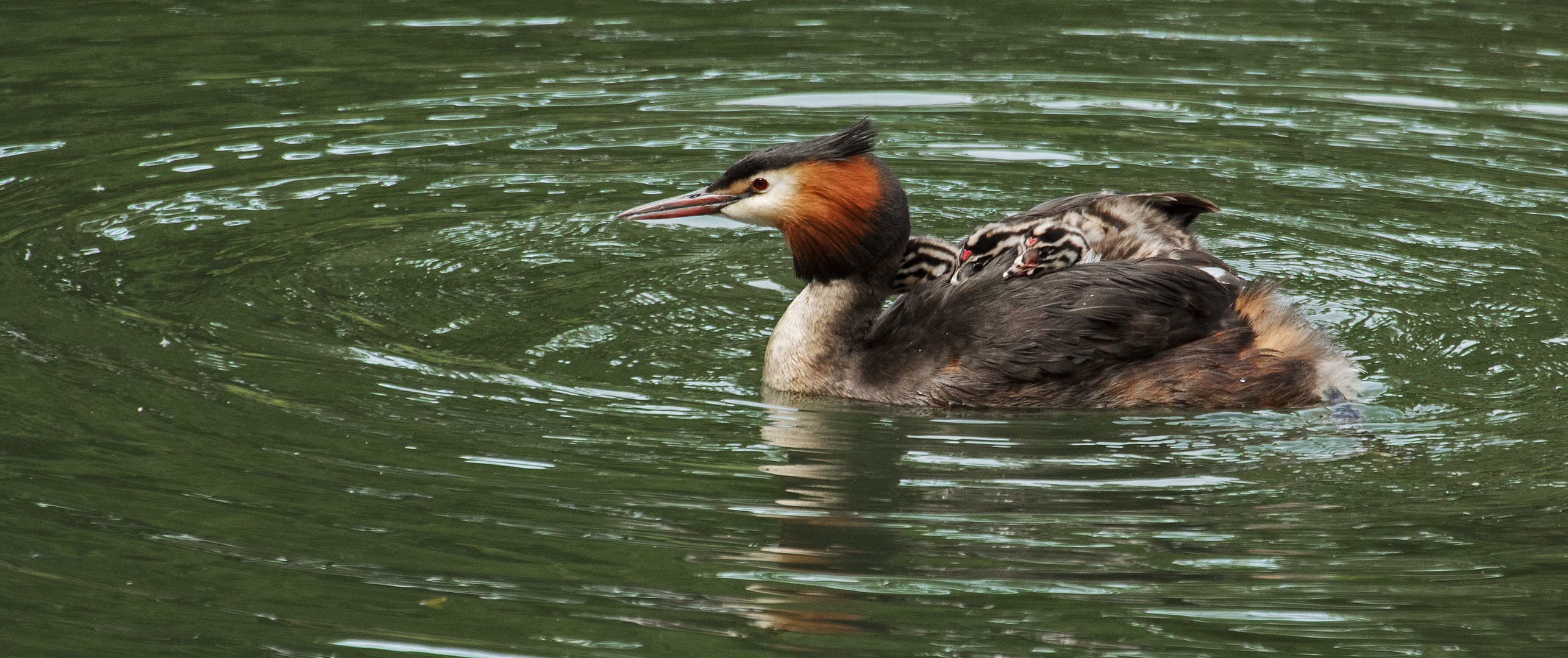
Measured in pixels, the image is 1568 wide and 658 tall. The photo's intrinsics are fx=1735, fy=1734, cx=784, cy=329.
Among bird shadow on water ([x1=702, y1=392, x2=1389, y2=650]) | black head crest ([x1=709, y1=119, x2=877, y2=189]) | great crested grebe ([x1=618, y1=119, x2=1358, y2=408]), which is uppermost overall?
black head crest ([x1=709, y1=119, x2=877, y2=189])

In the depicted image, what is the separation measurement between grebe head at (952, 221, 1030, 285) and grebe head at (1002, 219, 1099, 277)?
0.08 meters

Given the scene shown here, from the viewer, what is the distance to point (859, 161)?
677cm

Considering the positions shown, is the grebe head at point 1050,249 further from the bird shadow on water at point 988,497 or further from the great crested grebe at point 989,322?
the bird shadow on water at point 988,497

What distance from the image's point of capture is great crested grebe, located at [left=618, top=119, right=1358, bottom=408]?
638cm

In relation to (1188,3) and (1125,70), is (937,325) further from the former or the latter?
(1188,3)

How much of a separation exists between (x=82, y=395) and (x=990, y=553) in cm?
334

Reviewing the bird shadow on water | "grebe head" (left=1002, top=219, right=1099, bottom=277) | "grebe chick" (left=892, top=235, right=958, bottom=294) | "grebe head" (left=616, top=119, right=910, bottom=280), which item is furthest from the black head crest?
the bird shadow on water

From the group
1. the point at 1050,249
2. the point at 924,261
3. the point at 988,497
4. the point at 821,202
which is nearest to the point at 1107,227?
the point at 1050,249

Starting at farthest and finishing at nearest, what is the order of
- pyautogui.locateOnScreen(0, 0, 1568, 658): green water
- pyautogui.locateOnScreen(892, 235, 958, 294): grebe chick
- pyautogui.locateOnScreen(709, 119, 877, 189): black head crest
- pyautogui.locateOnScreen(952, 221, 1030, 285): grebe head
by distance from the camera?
pyautogui.locateOnScreen(892, 235, 958, 294): grebe chick
pyautogui.locateOnScreen(952, 221, 1030, 285): grebe head
pyautogui.locateOnScreen(709, 119, 877, 189): black head crest
pyautogui.locateOnScreen(0, 0, 1568, 658): green water

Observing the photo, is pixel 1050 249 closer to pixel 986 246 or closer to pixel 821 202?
pixel 986 246

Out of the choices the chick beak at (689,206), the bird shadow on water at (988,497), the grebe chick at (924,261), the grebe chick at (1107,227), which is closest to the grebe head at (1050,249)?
the grebe chick at (1107,227)

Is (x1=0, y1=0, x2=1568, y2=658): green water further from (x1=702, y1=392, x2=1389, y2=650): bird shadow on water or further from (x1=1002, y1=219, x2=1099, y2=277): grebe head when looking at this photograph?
(x1=1002, y1=219, x2=1099, y2=277): grebe head

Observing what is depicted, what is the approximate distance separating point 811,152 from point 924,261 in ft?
2.72

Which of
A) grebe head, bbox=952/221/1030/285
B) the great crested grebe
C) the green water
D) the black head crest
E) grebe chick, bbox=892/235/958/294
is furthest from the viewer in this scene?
grebe chick, bbox=892/235/958/294
